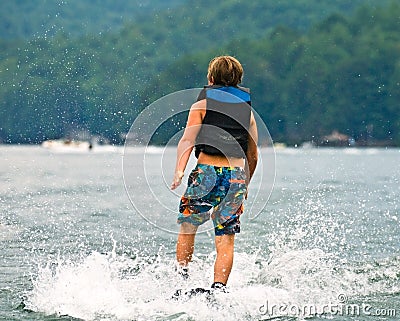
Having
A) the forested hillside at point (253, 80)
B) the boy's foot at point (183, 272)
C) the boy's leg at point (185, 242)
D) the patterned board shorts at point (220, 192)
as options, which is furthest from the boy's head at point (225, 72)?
the forested hillside at point (253, 80)

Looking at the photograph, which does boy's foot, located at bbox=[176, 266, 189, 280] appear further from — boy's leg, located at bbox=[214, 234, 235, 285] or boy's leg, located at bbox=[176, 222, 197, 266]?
boy's leg, located at bbox=[214, 234, 235, 285]

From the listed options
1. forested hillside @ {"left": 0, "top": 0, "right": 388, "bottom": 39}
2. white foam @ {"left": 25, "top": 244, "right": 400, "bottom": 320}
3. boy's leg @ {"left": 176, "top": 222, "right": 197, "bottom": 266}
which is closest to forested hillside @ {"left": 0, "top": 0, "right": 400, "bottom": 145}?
forested hillside @ {"left": 0, "top": 0, "right": 388, "bottom": 39}

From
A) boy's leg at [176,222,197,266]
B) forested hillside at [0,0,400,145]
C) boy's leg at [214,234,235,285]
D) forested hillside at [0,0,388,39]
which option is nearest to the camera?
boy's leg at [214,234,235,285]

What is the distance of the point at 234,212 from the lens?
6672mm

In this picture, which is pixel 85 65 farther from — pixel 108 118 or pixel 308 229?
pixel 308 229

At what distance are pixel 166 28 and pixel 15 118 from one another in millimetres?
36425

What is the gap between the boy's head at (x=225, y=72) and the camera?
6684 millimetres

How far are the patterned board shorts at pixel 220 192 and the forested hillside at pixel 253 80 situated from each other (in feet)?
258

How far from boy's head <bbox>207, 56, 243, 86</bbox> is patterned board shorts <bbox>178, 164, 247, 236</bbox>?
0.63 meters

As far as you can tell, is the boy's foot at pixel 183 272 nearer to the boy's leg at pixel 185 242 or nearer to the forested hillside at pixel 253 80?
the boy's leg at pixel 185 242

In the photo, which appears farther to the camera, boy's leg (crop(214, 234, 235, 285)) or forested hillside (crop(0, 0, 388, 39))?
forested hillside (crop(0, 0, 388, 39))

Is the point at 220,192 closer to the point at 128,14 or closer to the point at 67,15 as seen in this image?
the point at 67,15

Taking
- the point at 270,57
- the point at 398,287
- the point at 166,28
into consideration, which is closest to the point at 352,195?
the point at 398,287

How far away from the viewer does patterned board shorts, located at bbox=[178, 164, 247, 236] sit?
6.64 meters
